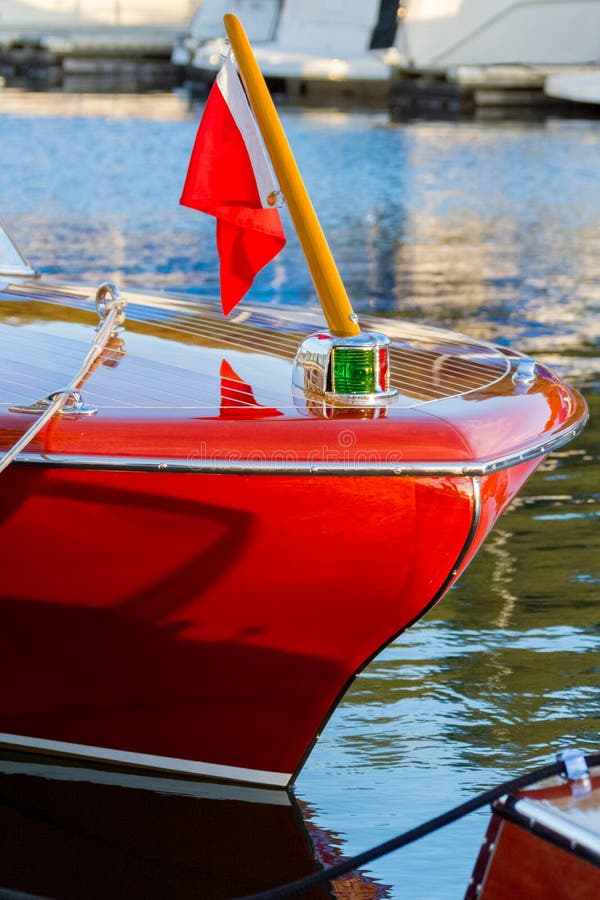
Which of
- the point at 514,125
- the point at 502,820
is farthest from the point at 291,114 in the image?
the point at 502,820

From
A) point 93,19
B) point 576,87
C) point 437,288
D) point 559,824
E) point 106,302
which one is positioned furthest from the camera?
point 93,19

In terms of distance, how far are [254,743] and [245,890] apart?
0.40m

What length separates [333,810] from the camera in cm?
345

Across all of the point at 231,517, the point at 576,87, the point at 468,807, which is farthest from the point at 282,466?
the point at 576,87

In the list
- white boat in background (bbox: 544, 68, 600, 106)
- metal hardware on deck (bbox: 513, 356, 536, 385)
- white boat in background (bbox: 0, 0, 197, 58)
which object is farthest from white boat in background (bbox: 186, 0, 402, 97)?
metal hardware on deck (bbox: 513, 356, 536, 385)

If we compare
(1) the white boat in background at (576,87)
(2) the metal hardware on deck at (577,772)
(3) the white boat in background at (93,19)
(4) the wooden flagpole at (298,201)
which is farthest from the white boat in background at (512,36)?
(2) the metal hardware on deck at (577,772)

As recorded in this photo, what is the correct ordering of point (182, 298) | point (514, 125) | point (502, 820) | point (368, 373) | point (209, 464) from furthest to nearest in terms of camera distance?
point (514, 125) < point (182, 298) < point (368, 373) < point (209, 464) < point (502, 820)

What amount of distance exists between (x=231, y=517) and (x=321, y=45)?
31167 millimetres

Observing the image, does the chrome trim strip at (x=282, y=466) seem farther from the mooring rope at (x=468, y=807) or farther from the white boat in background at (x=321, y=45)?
the white boat in background at (x=321, y=45)

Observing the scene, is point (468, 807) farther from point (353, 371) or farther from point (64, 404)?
point (64, 404)

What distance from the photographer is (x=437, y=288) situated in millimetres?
10242

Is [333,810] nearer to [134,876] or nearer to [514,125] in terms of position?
[134,876]

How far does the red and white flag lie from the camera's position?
3.38m

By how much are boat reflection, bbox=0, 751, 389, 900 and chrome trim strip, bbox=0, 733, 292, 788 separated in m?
0.03
